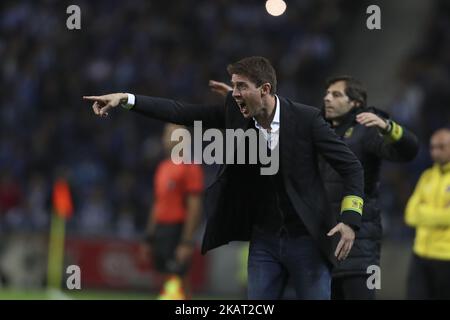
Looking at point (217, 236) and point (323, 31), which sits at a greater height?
point (323, 31)

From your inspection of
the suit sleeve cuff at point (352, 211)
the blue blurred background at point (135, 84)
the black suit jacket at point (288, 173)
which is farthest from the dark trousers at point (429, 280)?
the blue blurred background at point (135, 84)

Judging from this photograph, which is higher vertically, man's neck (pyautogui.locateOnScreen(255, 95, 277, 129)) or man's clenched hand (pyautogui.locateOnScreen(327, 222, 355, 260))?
man's neck (pyautogui.locateOnScreen(255, 95, 277, 129))

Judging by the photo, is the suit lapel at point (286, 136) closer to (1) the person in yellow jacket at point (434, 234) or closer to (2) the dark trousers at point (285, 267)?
(2) the dark trousers at point (285, 267)

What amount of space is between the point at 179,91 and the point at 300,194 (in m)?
13.0

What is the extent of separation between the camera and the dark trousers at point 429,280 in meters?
9.08

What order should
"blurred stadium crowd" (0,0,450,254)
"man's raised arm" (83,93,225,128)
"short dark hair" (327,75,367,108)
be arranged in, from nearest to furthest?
"man's raised arm" (83,93,225,128) → "short dark hair" (327,75,367,108) → "blurred stadium crowd" (0,0,450,254)

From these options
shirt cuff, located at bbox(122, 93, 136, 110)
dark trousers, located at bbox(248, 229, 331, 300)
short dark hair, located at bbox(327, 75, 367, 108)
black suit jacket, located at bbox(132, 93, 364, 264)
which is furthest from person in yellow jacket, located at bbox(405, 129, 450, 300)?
shirt cuff, located at bbox(122, 93, 136, 110)

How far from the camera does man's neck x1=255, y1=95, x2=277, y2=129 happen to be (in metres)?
6.31

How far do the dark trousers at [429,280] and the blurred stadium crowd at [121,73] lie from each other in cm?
718

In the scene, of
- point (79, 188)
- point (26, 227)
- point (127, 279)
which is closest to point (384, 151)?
point (127, 279)

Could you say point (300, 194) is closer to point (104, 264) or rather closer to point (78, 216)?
point (104, 264)

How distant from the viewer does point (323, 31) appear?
19.3 m

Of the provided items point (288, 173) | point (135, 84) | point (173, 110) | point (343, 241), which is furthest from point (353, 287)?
point (135, 84)

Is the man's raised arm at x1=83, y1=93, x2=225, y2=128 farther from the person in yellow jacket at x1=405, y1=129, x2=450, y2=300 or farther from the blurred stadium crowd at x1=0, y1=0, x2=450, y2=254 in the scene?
the blurred stadium crowd at x1=0, y1=0, x2=450, y2=254
